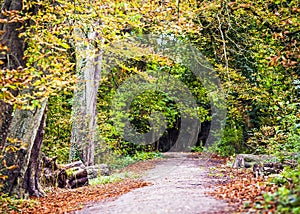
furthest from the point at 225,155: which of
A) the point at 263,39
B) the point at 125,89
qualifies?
the point at 263,39

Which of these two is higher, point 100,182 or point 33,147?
point 33,147

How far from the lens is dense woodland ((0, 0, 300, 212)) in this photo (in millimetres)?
5883

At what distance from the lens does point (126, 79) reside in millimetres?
19047

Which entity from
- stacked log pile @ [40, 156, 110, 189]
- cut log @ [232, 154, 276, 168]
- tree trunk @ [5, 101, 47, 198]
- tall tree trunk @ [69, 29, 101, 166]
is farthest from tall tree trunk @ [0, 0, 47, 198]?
cut log @ [232, 154, 276, 168]

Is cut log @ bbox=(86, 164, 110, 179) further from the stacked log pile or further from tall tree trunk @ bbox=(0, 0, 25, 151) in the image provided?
tall tree trunk @ bbox=(0, 0, 25, 151)

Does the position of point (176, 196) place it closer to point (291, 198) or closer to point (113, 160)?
Result: point (291, 198)

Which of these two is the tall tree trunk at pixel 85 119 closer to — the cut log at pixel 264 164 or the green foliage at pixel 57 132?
the green foliage at pixel 57 132

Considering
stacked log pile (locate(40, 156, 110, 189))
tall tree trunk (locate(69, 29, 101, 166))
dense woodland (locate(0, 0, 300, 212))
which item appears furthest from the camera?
tall tree trunk (locate(69, 29, 101, 166))

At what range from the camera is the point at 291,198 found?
11.6 ft

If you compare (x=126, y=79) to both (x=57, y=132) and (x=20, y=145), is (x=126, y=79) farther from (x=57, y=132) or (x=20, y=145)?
(x=20, y=145)

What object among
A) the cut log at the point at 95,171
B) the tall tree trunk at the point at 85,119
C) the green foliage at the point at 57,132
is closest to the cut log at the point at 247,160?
the cut log at the point at 95,171

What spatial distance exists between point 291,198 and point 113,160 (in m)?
13.0

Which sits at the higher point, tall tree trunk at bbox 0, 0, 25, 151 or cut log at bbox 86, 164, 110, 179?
tall tree trunk at bbox 0, 0, 25, 151

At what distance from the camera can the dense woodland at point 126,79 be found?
5.88 metres
